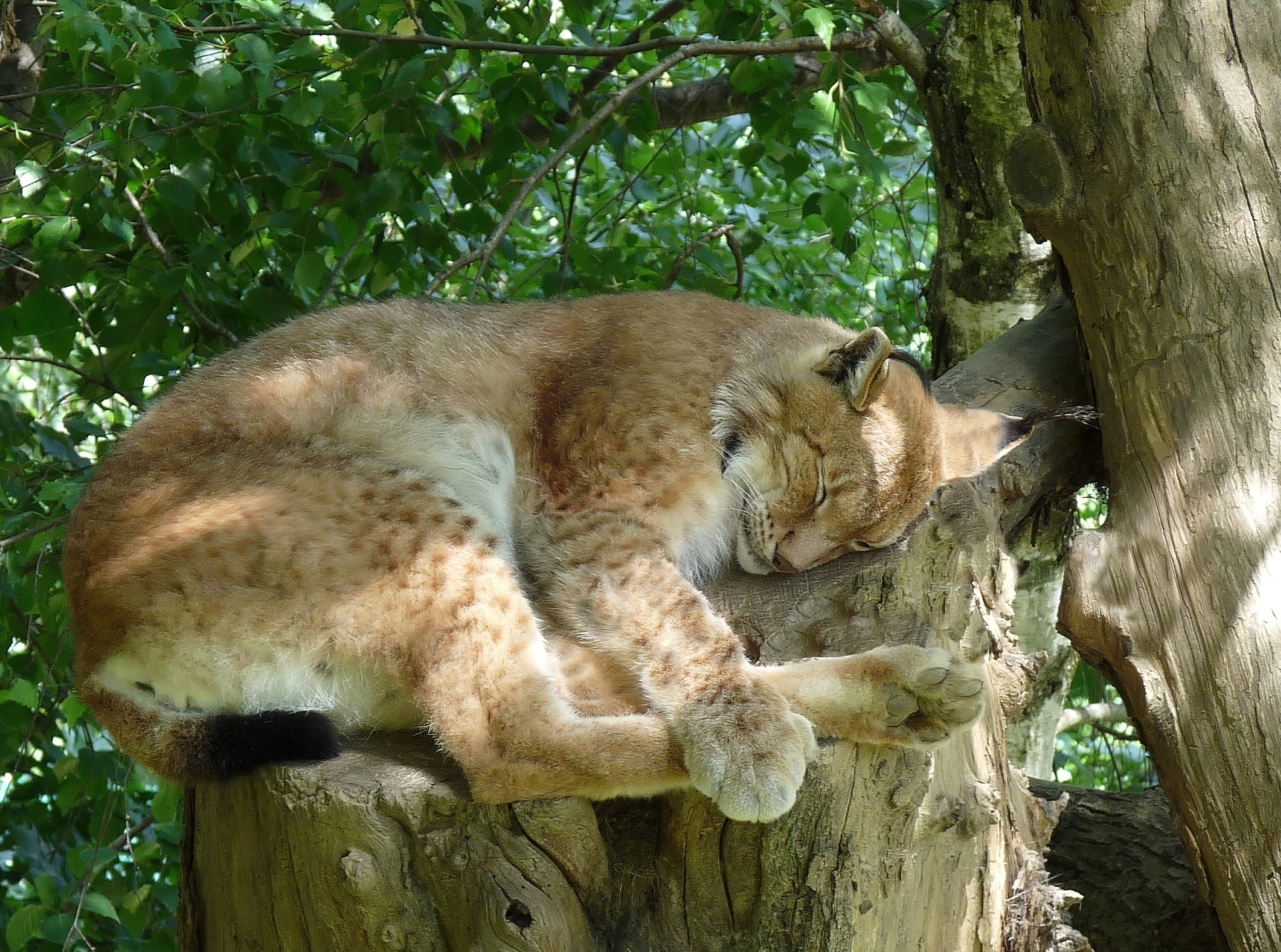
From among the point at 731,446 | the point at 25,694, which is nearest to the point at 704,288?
the point at 731,446

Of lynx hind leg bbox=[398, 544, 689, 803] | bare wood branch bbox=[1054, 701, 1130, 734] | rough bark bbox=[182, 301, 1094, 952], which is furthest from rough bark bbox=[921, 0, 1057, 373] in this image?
lynx hind leg bbox=[398, 544, 689, 803]

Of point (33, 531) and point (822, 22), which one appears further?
point (33, 531)

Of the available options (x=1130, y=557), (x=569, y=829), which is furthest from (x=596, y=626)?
(x=1130, y=557)

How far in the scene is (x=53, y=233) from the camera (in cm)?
395

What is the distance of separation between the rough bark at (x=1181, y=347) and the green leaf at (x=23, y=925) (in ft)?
11.4

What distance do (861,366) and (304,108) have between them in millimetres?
2211

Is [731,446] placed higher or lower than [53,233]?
lower

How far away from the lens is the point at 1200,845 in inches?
118

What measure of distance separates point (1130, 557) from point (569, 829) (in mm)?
1799

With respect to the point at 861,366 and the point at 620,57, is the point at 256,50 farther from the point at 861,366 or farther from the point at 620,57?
the point at 861,366

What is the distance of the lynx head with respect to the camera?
352 cm

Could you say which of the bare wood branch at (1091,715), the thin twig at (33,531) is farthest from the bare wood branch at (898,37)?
the thin twig at (33,531)

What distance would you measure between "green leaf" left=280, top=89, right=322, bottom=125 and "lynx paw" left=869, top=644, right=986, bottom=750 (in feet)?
9.34

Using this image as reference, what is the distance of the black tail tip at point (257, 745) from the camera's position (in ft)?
8.64
